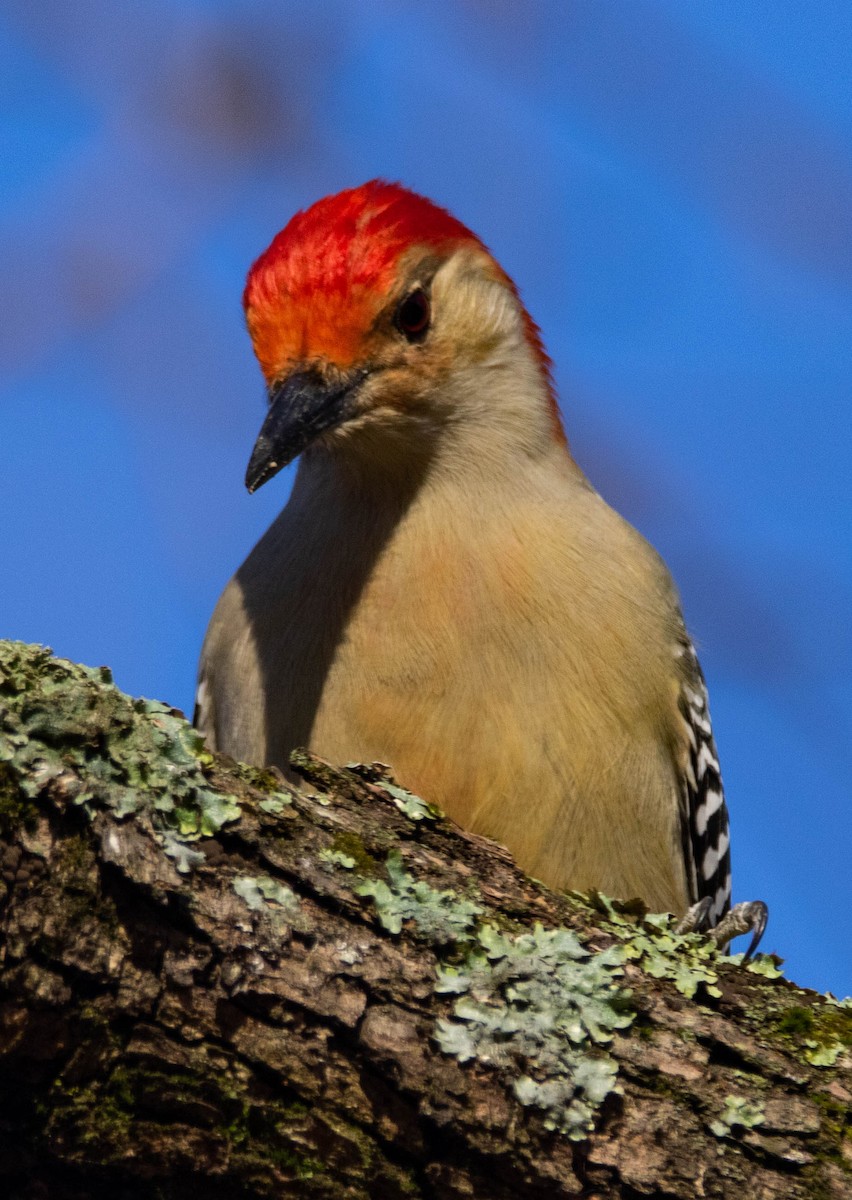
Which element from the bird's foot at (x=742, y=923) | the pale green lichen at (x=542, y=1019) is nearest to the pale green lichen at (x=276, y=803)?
the pale green lichen at (x=542, y=1019)

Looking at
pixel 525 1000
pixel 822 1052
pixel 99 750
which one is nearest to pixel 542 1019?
pixel 525 1000

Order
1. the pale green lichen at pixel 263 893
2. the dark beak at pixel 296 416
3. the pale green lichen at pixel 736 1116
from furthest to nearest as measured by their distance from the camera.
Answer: the dark beak at pixel 296 416 → the pale green lichen at pixel 736 1116 → the pale green lichen at pixel 263 893

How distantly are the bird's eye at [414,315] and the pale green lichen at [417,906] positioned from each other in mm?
2616

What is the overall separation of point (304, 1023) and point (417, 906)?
441 mm

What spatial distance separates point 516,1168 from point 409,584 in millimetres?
2380

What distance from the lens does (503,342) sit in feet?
19.5

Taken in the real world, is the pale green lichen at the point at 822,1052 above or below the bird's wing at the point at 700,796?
below

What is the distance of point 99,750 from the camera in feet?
10.2

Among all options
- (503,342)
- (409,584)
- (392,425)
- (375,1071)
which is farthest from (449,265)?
(375,1071)

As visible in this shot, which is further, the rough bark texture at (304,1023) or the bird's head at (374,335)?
the bird's head at (374,335)

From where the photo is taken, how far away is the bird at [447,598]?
484 centimetres

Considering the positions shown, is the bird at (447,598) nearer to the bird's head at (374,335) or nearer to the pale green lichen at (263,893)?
the bird's head at (374,335)

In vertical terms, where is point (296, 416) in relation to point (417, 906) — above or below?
above

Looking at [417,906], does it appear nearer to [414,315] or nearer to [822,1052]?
[822,1052]
